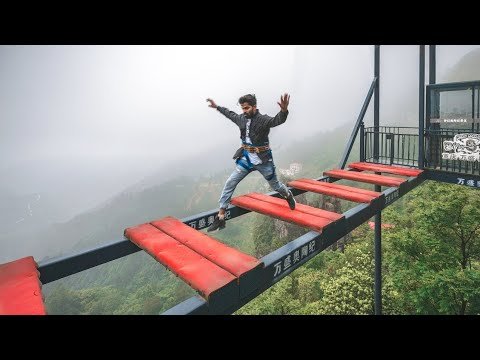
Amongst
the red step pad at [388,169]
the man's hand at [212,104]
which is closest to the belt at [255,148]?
the man's hand at [212,104]

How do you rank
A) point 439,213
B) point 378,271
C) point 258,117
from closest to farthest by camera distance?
1. point 258,117
2. point 378,271
3. point 439,213

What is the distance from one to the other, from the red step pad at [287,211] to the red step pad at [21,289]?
2705mm

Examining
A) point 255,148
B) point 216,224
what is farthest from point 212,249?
point 255,148

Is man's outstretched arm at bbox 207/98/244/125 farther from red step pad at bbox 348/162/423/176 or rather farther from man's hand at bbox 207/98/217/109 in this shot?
red step pad at bbox 348/162/423/176

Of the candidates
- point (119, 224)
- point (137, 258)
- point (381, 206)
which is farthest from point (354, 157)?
point (119, 224)

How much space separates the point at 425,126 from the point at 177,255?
23.4 ft

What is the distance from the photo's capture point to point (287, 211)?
4.19 meters

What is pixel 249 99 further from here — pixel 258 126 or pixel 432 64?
→ pixel 432 64

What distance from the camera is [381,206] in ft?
16.2

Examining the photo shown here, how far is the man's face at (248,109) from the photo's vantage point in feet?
11.9

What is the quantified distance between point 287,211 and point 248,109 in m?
1.53

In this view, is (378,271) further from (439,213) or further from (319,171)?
(319,171)

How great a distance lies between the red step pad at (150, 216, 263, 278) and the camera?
2.64 meters

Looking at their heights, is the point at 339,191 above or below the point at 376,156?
below
